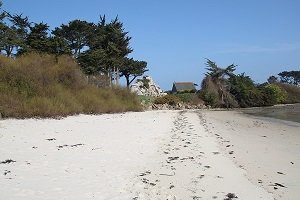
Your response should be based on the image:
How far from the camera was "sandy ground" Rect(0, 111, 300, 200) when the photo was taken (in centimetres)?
541

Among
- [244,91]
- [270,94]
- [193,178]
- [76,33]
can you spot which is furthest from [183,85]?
[193,178]

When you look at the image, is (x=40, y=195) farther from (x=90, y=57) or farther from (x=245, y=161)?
(x=90, y=57)

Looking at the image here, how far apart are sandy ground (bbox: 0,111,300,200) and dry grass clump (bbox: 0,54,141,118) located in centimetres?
523

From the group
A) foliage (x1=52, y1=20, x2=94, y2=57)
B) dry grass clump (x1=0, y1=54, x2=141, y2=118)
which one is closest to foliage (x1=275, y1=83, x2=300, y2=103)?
foliage (x1=52, y1=20, x2=94, y2=57)

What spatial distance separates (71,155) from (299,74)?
303ft

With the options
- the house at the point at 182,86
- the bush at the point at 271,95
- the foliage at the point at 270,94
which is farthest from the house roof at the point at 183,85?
the foliage at the point at 270,94

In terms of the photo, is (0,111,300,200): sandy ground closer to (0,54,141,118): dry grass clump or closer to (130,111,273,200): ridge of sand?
(130,111,273,200): ridge of sand

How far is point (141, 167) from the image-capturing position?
7.09 meters

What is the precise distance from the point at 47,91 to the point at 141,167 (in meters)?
13.4

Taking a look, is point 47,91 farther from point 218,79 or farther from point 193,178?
point 218,79

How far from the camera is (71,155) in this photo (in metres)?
8.00

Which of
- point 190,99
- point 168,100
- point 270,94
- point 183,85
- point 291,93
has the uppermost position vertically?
point 183,85

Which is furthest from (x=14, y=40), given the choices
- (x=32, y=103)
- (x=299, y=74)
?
(x=299, y=74)

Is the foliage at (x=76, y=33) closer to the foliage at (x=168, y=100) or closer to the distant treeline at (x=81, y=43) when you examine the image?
the distant treeline at (x=81, y=43)
